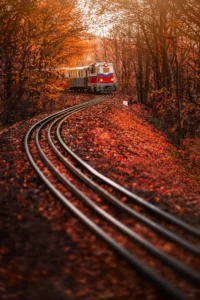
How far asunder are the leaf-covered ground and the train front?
24156 millimetres

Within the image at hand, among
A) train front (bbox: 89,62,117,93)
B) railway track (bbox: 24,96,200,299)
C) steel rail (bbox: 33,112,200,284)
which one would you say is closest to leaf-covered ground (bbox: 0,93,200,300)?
railway track (bbox: 24,96,200,299)

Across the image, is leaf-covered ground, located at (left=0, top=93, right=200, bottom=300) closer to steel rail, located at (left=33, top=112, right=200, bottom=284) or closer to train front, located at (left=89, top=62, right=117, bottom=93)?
steel rail, located at (left=33, top=112, right=200, bottom=284)

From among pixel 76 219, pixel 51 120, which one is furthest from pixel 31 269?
pixel 51 120

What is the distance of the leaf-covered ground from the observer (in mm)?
4922

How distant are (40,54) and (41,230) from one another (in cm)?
1963

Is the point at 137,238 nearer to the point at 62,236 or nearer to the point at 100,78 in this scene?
the point at 62,236

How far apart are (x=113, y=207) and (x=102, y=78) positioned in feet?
99.1

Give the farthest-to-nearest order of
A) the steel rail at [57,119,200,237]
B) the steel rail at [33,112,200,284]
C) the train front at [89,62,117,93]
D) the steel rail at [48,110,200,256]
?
the train front at [89,62,117,93]
the steel rail at [57,119,200,237]
the steel rail at [48,110,200,256]
the steel rail at [33,112,200,284]

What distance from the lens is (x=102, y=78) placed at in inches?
1444

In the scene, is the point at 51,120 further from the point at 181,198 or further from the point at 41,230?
the point at 41,230

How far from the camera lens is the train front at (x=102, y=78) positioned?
1438 inches

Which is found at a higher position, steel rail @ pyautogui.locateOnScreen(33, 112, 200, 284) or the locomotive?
the locomotive

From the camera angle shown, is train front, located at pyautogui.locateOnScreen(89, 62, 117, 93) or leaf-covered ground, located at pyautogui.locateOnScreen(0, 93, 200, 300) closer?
leaf-covered ground, located at pyautogui.locateOnScreen(0, 93, 200, 300)

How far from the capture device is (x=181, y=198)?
859cm
